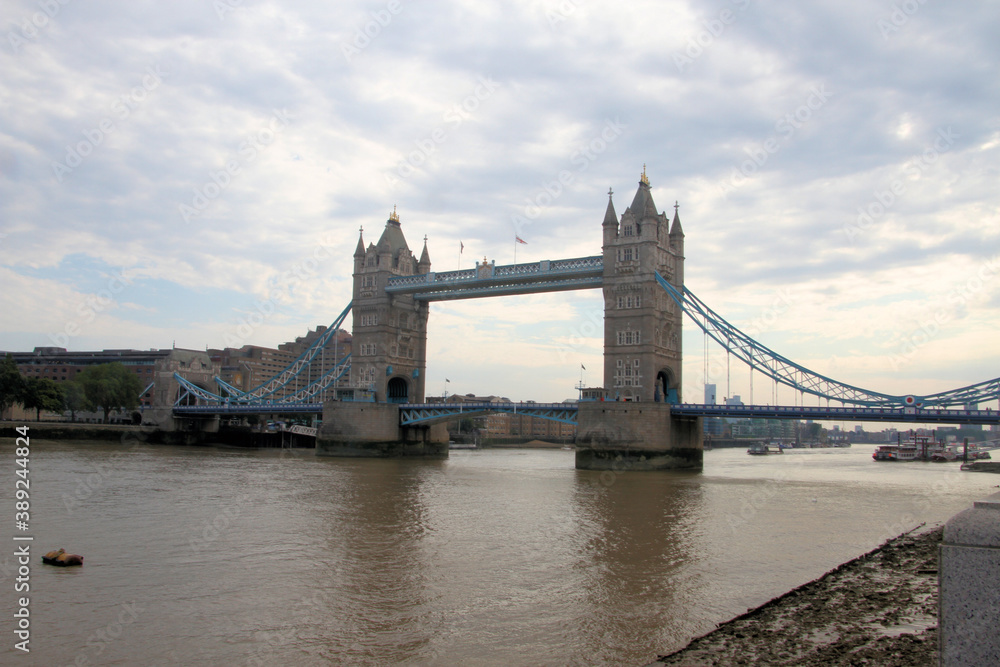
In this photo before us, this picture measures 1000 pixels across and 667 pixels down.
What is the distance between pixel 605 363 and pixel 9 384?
55.4 m

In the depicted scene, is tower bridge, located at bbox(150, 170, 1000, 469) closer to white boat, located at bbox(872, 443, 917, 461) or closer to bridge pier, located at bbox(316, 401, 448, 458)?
bridge pier, located at bbox(316, 401, 448, 458)

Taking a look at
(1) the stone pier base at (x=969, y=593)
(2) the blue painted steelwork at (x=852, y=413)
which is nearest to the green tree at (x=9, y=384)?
(2) the blue painted steelwork at (x=852, y=413)

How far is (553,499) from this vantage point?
1176 inches

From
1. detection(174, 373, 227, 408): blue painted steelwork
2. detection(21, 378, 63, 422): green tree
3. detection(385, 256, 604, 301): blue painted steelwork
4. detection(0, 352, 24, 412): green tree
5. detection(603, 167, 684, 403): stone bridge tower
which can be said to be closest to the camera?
detection(603, 167, 684, 403): stone bridge tower

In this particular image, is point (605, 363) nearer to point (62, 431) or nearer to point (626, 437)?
point (626, 437)

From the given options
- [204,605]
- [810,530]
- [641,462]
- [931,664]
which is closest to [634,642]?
[931,664]

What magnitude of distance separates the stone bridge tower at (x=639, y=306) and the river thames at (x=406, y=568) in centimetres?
1702

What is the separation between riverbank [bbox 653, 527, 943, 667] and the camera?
8.23 meters

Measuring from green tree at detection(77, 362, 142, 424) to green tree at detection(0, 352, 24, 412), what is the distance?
13.3 metres

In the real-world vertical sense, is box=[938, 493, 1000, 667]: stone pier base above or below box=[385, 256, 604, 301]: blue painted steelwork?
below

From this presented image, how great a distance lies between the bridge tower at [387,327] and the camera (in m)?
62.2

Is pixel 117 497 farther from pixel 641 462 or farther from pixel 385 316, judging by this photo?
pixel 385 316

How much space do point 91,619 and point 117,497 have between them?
658 inches

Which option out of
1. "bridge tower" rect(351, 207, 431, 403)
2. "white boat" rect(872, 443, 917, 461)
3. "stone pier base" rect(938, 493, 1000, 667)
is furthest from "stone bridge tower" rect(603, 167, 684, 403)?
"white boat" rect(872, 443, 917, 461)
